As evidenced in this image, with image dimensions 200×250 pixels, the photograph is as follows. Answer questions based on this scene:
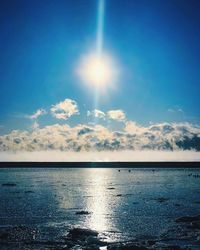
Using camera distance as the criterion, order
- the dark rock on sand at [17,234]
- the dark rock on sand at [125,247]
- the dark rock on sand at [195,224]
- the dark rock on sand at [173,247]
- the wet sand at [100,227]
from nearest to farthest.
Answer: the dark rock on sand at [125,247] → the dark rock on sand at [173,247] → the wet sand at [100,227] → the dark rock on sand at [17,234] → the dark rock on sand at [195,224]

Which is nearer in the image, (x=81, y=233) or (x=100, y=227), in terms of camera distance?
(x=81, y=233)

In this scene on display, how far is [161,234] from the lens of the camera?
37906 millimetres

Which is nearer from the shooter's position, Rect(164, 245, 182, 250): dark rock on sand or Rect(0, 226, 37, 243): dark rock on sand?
Rect(164, 245, 182, 250): dark rock on sand

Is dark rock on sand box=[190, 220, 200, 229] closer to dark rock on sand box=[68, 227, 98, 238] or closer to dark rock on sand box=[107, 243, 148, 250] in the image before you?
dark rock on sand box=[68, 227, 98, 238]

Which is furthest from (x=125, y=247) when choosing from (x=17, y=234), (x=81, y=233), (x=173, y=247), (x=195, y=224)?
(x=195, y=224)

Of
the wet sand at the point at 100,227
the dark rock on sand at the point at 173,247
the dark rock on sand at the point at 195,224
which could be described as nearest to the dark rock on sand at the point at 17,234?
the wet sand at the point at 100,227

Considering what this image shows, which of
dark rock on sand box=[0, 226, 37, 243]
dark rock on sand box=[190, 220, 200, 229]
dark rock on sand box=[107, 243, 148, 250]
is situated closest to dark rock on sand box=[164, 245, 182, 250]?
dark rock on sand box=[107, 243, 148, 250]

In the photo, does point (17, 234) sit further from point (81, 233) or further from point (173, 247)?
point (173, 247)

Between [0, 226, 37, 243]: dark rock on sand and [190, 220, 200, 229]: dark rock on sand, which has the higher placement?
[190, 220, 200, 229]: dark rock on sand

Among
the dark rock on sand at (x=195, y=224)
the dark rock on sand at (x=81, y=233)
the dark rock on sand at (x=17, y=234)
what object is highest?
the dark rock on sand at (x=195, y=224)

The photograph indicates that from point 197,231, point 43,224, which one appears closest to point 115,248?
Answer: point 197,231

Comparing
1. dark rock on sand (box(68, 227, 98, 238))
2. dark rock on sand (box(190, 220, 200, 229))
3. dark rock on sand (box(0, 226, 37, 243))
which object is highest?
dark rock on sand (box(190, 220, 200, 229))

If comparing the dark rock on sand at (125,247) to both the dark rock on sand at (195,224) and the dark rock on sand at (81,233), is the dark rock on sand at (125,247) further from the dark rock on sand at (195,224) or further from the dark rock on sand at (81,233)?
the dark rock on sand at (195,224)

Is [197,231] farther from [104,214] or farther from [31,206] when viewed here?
[31,206]
